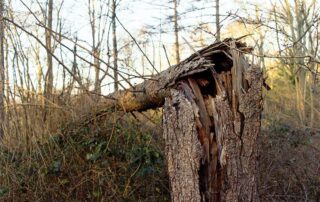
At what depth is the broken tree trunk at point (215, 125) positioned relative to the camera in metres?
2.67

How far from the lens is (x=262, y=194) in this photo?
4.81 metres

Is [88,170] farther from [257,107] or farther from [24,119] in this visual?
[257,107]

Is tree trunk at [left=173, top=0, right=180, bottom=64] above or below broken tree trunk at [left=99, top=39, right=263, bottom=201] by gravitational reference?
above

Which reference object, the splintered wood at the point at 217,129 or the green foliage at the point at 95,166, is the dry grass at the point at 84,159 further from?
the splintered wood at the point at 217,129

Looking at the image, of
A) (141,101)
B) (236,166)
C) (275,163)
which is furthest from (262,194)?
(236,166)

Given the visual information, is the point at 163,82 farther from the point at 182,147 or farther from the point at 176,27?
the point at 176,27

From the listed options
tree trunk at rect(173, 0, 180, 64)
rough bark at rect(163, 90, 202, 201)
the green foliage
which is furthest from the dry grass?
tree trunk at rect(173, 0, 180, 64)

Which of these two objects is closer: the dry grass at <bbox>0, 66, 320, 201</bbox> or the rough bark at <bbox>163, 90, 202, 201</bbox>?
the rough bark at <bbox>163, 90, 202, 201</bbox>

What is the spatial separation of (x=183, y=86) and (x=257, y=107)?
21.8 inches

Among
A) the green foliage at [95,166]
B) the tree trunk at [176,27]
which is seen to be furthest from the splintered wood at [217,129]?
the tree trunk at [176,27]

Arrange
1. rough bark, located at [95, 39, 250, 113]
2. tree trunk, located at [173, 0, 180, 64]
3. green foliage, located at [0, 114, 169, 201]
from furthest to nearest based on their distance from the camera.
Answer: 1. tree trunk, located at [173, 0, 180, 64]
2. green foliage, located at [0, 114, 169, 201]
3. rough bark, located at [95, 39, 250, 113]

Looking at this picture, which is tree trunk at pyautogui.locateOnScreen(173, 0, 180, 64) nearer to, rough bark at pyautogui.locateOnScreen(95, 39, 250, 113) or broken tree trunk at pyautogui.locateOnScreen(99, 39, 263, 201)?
rough bark at pyautogui.locateOnScreen(95, 39, 250, 113)

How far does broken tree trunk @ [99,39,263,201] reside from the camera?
2.67 metres

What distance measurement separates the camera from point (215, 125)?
2.78 m
